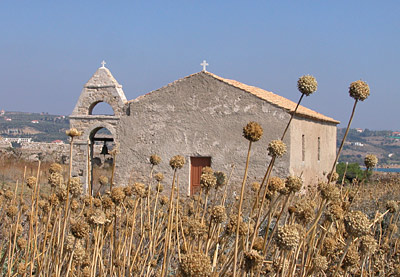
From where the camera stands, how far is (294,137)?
1562cm

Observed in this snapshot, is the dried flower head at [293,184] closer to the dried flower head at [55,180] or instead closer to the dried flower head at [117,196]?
the dried flower head at [117,196]

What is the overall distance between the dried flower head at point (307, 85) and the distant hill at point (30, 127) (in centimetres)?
8627

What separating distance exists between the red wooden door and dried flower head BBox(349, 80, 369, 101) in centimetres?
1339

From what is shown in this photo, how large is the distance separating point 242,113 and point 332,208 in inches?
516

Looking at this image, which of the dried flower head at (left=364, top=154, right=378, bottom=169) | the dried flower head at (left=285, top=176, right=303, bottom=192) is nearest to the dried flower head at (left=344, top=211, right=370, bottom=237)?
the dried flower head at (left=285, top=176, right=303, bottom=192)

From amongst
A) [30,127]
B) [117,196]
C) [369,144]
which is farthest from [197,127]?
[30,127]

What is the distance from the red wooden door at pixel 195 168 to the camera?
1617cm

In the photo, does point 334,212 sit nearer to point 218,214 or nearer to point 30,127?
point 218,214

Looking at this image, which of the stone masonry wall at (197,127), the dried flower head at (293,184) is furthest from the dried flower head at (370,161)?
the stone masonry wall at (197,127)

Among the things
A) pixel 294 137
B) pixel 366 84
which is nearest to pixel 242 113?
pixel 294 137

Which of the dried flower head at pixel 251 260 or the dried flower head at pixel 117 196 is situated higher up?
the dried flower head at pixel 117 196

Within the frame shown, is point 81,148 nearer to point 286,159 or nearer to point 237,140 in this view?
point 237,140

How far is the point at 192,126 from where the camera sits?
53.6ft

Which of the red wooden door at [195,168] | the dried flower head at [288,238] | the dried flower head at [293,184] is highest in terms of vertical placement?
the dried flower head at [293,184]
